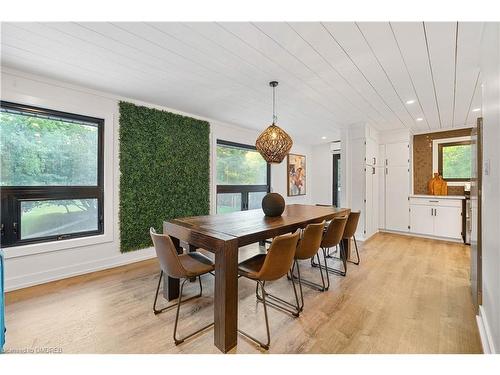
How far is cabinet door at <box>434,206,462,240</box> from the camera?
452 cm

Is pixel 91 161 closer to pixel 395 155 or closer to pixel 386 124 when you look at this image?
pixel 386 124

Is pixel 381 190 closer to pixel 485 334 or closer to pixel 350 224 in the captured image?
pixel 350 224

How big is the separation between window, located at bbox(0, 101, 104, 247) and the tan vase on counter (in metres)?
6.31

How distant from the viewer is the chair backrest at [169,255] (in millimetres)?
1688

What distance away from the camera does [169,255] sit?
1717mm

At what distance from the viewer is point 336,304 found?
7.38 feet

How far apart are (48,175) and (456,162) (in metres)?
7.14

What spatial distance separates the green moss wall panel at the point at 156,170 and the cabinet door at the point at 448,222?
4.76 meters

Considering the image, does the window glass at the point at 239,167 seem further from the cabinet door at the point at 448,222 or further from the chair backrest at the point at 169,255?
the cabinet door at the point at 448,222

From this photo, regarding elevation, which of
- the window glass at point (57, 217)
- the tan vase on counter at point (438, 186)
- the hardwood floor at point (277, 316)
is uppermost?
the tan vase on counter at point (438, 186)

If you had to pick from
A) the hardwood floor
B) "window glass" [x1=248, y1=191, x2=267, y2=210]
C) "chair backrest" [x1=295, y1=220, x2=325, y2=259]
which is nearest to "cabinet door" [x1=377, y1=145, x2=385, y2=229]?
the hardwood floor

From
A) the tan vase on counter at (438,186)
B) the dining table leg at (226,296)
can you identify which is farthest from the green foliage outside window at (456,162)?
the dining table leg at (226,296)

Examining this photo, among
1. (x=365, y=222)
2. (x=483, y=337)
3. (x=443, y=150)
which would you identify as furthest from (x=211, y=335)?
(x=443, y=150)

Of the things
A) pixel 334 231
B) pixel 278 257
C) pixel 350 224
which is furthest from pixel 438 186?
pixel 278 257
